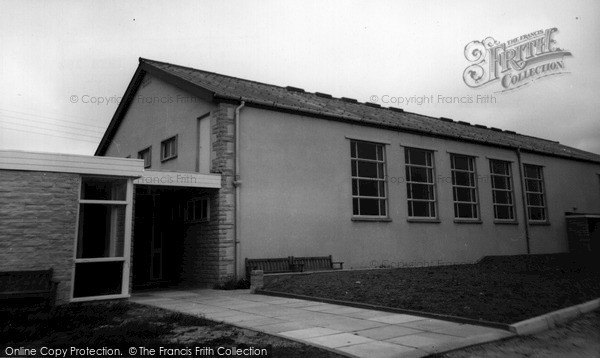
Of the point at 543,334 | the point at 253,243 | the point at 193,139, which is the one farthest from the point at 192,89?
the point at 543,334

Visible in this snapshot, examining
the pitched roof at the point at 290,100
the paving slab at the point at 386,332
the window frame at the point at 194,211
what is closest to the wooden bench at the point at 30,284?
the window frame at the point at 194,211

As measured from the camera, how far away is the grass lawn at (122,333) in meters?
5.36

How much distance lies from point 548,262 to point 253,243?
1247 centimetres

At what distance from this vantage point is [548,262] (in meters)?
18.3

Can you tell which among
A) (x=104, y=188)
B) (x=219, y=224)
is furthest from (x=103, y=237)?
(x=219, y=224)

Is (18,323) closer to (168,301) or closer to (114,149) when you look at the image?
(168,301)

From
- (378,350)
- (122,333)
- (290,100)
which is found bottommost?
(378,350)

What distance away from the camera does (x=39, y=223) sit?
29.6 feet

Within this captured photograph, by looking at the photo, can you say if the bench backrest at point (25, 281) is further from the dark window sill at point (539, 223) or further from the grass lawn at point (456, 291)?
the dark window sill at point (539, 223)

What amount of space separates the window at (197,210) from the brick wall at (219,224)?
235mm

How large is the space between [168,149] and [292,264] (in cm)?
656

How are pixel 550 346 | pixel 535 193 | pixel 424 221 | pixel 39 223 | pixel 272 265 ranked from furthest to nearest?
pixel 535 193
pixel 424 221
pixel 272 265
pixel 39 223
pixel 550 346

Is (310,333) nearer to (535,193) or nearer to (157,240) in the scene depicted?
(157,240)

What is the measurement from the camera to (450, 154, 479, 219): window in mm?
18906
